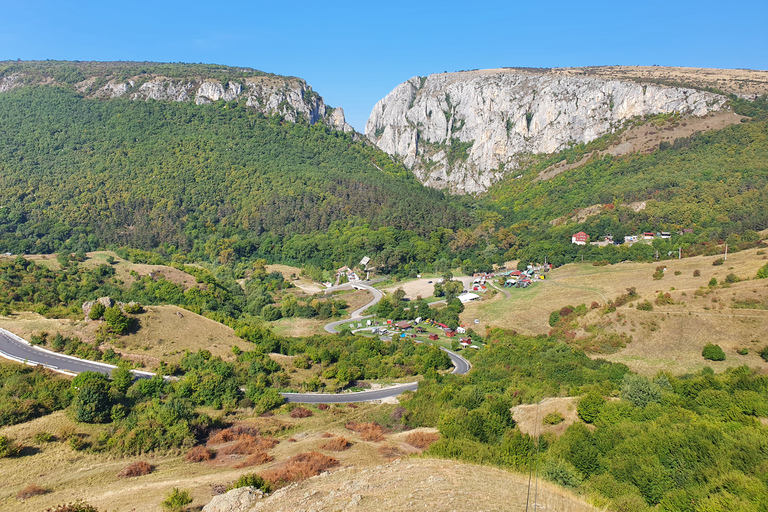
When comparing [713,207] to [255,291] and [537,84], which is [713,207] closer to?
[255,291]

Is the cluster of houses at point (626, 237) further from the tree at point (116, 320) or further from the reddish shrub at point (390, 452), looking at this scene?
the tree at point (116, 320)

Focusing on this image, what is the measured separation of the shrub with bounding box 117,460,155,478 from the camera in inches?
768

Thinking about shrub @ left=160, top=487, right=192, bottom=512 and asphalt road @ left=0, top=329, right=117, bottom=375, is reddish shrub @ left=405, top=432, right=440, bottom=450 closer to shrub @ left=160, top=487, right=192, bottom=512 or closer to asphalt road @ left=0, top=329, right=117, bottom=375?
shrub @ left=160, top=487, right=192, bottom=512

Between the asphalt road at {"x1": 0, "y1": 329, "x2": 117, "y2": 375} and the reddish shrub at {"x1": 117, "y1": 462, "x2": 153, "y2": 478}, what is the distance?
632 inches

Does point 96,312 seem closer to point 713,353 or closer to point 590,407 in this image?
point 590,407

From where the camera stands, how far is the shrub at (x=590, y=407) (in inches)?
922

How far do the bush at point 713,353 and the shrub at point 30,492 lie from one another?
42222 mm

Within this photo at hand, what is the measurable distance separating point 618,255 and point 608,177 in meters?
59.4

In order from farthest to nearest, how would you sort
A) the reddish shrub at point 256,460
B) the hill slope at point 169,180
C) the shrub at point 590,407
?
the hill slope at point 169,180
the shrub at point 590,407
the reddish shrub at point 256,460

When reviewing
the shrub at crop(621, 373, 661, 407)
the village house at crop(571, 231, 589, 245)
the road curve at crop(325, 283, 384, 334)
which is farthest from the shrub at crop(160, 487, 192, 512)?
the village house at crop(571, 231, 589, 245)

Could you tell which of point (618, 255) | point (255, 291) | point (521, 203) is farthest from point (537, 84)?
point (255, 291)

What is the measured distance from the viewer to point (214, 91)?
174 metres

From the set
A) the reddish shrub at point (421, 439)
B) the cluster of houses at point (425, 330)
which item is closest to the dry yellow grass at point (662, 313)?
the cluster of houses at point (425, 330)

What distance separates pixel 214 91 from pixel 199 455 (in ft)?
578
